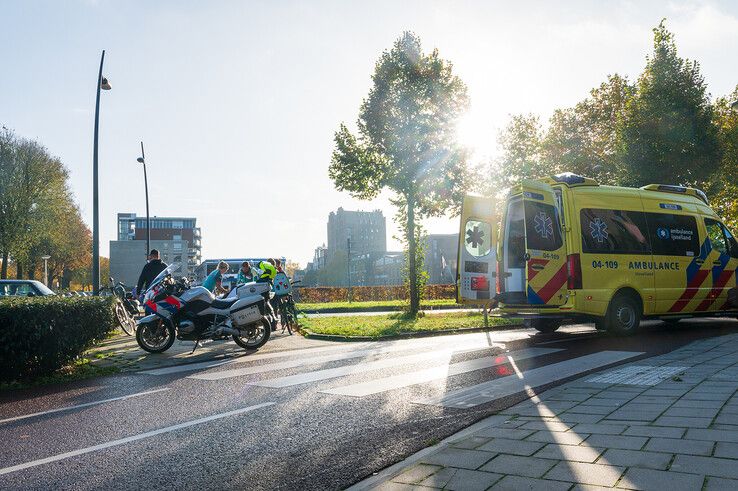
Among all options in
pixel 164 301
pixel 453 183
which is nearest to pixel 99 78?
pixel 164 301

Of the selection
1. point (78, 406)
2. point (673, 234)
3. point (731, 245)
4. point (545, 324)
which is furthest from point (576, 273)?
point (78, 406)

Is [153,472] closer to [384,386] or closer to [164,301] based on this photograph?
[384,386]

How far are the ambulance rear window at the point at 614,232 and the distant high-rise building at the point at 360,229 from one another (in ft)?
497

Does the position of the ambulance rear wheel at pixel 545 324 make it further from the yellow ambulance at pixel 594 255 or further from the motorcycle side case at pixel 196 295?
the motorcycle side case at pixel 196 295

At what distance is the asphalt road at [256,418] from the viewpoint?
→ 12.5ft

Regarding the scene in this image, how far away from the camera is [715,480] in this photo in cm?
301

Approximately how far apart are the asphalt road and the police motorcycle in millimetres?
1084

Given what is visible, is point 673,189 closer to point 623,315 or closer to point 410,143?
point 623,315

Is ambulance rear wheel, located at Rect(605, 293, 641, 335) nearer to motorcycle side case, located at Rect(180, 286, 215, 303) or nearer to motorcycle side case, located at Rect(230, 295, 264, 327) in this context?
motorcycle side case, located at Rect(230, 295, 264, 327)

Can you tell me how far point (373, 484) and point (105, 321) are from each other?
6723mm

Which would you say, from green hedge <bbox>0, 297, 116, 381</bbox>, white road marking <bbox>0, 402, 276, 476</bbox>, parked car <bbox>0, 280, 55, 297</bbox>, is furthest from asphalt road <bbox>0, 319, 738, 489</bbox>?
parked car <bbox>0, 280, 55, 297</bbox>

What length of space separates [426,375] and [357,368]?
3.74ft

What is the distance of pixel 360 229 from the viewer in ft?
548

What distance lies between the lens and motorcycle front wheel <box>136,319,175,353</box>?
32.4ft
